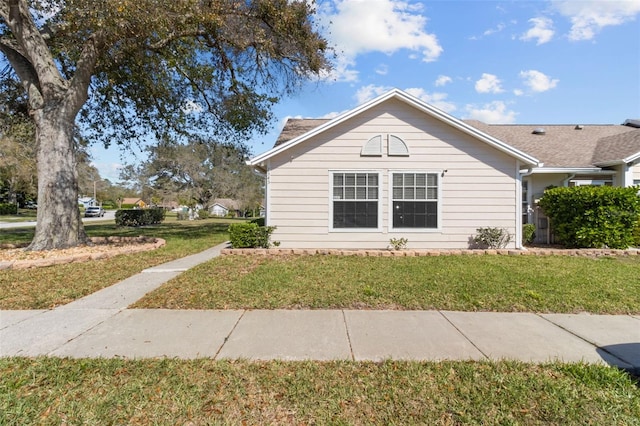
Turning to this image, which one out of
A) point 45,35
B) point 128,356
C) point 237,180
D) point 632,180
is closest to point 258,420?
point 128,356

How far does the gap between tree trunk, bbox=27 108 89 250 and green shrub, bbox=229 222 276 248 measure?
483cm

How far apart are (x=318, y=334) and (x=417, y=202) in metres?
6.64

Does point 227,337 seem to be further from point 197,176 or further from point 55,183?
point 197,176

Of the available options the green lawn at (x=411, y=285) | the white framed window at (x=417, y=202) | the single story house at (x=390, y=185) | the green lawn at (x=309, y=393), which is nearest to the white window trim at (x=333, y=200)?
the single story house at (x=390, y=185)

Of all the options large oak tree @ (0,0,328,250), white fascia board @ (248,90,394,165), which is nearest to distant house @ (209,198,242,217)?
large oak tree @ (0,0,328,250)

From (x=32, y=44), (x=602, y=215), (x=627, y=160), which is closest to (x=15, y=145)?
(x=32, y=44)

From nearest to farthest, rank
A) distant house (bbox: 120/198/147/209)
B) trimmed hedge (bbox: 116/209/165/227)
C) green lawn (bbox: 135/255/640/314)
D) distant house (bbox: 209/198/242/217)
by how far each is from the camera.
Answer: green lawn (bbox: 135/255/640/314), trimmed hedge (bbox: 116/209/165/227), distant house (bbox: 209/198/242/217), distant house (bbox: 120/198/147/209)

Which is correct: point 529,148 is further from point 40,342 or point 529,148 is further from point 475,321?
point 40,342

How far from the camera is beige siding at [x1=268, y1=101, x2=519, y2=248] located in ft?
31.2

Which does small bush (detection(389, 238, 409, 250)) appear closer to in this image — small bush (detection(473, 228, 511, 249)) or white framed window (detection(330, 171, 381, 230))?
white framed window (detection(330, 171, 381, 230))

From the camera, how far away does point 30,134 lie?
15617 millimetres

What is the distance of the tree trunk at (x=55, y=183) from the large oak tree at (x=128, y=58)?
2 centimetres

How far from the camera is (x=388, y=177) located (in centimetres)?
952

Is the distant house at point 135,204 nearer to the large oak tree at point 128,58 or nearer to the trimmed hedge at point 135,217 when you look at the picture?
the trimmed hedge at point 135,217
